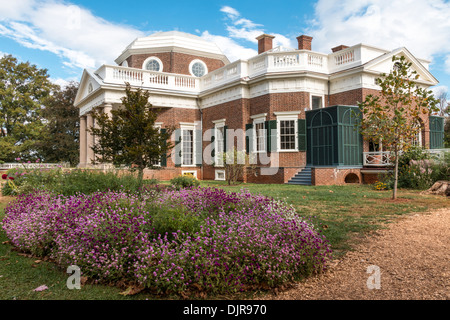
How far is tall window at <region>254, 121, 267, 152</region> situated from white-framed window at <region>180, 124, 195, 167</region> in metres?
5.21

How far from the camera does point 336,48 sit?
1867cm

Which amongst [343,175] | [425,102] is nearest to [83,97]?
[343,175]

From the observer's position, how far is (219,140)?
20.1 meters

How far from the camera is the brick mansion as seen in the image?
15.6 metres

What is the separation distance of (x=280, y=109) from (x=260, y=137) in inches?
73.2

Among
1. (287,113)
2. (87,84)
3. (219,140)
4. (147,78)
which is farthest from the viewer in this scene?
(87,84)

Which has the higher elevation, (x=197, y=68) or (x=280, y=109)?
(x=197, y=68)

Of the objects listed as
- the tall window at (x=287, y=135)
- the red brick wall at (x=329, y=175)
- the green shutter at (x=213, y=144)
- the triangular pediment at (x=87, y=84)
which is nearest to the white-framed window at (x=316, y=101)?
the tall window at (x=287, y=135)

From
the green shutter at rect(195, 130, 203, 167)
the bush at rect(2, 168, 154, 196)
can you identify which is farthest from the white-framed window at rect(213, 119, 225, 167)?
the bush at rect(2, 168, 154, 196)

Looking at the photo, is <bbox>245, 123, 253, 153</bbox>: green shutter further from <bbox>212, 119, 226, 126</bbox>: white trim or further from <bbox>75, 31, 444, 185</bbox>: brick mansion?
<bbox>212, 119, 226, 126</bbox>: white trim

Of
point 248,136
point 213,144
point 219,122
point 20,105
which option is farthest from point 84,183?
point 20,105

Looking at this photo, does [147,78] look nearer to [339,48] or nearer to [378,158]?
[339,48]

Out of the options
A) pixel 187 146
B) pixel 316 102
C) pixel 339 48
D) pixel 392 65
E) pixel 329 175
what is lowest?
pixel 329 175
